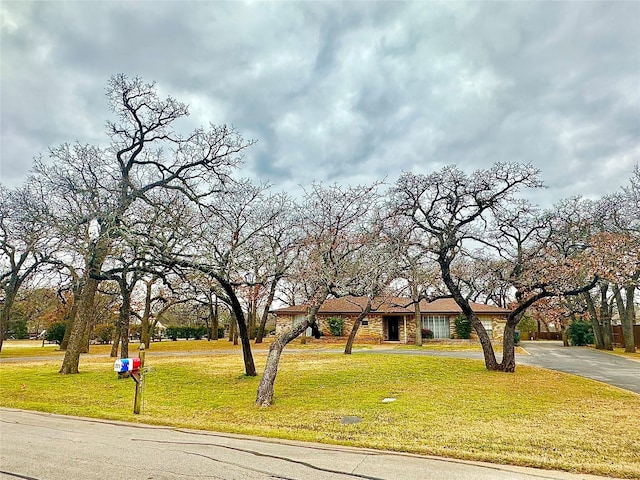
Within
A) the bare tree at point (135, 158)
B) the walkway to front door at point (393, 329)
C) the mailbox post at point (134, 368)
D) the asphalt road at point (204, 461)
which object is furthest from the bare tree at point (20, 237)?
the walkway to front door at point (393, 329)

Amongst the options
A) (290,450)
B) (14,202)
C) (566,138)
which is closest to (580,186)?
(566,138)

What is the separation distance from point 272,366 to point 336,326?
835 inches

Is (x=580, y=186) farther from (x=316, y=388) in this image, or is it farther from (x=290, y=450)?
(x=290, y=450)

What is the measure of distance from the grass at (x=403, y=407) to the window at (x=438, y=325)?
639 inches

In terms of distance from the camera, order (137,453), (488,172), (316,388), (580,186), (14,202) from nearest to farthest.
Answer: (137,453) → (316,388) → (488,172) → (14,202) → (580,186)

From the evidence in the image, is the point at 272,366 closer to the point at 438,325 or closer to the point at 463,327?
the point at 463,327

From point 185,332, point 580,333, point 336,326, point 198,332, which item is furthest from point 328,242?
point 198,332

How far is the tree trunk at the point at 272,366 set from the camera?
8.32m

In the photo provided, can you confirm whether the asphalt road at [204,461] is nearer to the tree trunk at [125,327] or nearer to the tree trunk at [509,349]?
the tree trunk at [125,327]

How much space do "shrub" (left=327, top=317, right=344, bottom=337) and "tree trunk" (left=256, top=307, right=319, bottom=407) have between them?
20.2 meters

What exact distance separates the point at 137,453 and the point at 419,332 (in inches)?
886

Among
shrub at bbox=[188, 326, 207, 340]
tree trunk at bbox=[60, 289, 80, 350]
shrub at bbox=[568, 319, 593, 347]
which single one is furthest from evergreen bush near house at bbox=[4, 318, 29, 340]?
shrub at bbox=[568, 319, 593, 347]

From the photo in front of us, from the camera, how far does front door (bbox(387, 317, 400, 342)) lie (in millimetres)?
30844

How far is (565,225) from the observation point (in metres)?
15.0
